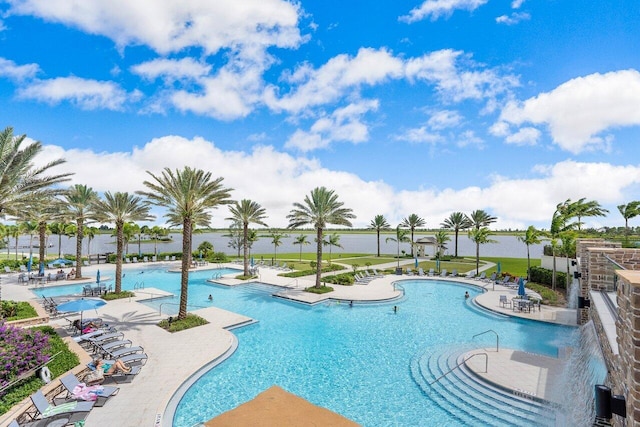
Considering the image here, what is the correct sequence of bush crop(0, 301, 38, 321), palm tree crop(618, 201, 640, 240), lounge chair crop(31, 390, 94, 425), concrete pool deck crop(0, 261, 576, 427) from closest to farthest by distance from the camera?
1. lounge chair crop(31, 390, 94, 425)
2. concrete pool deck crop(0, 261, 576, 427)
3. bush crop(0, 301, 38, 321)
4. palm tree crop(618, 201, 640, 240)

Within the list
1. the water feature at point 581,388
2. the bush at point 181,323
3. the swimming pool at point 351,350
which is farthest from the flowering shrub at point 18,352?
the water feature at point 581,388

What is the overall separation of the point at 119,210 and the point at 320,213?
54.1 feet

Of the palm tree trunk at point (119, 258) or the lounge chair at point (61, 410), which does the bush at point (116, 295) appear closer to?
the palm tree trunk at point (119, 258)

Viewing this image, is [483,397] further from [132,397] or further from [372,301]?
[372,301]

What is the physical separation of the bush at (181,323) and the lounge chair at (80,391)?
6.89m

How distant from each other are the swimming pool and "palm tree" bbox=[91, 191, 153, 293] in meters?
7.90

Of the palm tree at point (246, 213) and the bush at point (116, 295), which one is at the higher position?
the palm tree at point (246, 213)

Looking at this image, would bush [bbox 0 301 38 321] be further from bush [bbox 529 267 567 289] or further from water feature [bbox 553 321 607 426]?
bush [bbox 529 267 567 289]

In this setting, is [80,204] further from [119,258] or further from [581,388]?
[581,388]

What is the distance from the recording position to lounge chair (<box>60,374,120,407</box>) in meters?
10.3

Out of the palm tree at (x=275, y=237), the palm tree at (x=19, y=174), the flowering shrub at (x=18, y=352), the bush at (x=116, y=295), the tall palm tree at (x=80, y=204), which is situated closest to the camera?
the flowering shrub at (x=18, y=352)

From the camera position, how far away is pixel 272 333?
18609mm

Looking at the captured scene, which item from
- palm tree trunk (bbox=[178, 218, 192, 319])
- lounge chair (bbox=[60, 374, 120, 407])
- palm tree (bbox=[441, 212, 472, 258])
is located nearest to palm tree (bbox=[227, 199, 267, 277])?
palm tree trunk (bbox=[178, 218, 192, 319])

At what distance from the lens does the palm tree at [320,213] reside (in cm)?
3000
